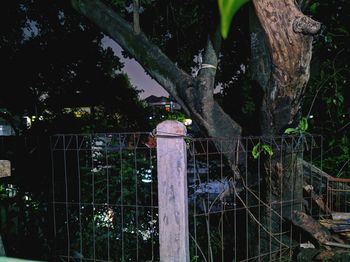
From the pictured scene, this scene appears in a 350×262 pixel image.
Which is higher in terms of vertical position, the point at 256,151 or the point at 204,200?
the point at 256,151

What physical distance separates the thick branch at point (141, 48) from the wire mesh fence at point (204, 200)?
0.76 metres

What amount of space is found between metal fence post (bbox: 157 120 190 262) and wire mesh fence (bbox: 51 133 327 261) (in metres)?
0.61

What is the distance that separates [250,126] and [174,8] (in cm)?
282

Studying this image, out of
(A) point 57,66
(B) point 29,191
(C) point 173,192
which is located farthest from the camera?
(A) point 57,66

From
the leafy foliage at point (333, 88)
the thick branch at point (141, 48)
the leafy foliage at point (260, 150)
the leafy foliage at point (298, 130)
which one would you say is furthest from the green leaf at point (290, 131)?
the leafy foliage at point (333, 88)

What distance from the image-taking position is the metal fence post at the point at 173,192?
314 cm

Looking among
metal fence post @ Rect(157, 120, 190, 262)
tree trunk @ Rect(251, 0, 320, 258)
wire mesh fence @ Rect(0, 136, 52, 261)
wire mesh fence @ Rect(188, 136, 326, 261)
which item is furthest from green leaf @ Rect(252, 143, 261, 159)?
wire mesh fence @ Rect(0, 136, 52, 261)

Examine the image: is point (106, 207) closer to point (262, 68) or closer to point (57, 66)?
point (262, 68)

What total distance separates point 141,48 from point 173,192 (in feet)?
7.99

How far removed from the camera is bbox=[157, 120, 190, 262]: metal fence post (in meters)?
3.14

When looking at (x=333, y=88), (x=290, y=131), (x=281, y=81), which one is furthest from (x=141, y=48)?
(x=333, y=88)

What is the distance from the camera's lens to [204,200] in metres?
5.14

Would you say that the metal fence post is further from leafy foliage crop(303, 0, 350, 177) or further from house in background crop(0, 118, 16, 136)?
leafy foliage crop(303, 0, 350, 177)

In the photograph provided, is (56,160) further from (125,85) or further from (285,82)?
(125,85)
